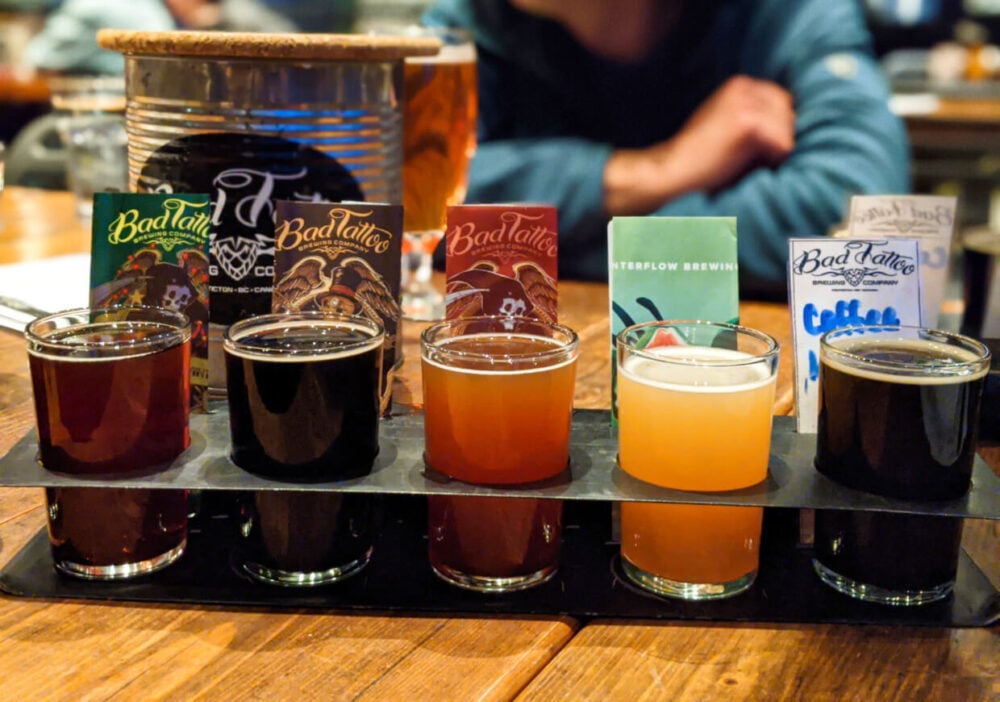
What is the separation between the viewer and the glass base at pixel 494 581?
3.16 ft

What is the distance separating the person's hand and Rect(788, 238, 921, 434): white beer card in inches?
75.9

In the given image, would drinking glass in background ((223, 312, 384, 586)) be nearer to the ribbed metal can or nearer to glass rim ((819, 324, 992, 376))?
the ribbed metal can

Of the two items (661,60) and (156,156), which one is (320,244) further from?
(661,60)

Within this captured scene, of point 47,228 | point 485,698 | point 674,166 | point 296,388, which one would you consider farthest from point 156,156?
point 674,166

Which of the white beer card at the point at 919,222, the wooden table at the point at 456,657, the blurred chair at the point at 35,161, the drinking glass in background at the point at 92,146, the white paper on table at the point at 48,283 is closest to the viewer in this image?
the wooden table at the point at 456,657

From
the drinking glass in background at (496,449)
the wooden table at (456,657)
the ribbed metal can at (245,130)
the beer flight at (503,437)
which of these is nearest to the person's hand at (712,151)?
the ribbed metal can at (245,130)

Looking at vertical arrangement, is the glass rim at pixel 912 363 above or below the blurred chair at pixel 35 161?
below

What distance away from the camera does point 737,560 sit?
962mm

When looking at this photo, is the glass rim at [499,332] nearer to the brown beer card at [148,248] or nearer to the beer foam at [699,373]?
the beer foam at [699,373]

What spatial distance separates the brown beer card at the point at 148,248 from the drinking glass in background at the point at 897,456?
2.24 ft

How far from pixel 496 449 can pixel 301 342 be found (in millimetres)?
225

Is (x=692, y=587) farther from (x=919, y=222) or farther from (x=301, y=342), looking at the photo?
(x=919, y=222)

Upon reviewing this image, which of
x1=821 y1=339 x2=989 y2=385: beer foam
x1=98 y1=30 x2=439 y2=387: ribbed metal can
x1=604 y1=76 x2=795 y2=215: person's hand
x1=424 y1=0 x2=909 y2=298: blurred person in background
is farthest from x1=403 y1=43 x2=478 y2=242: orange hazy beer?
x1=604 y1=76 x2=795 y2=215: person's hand

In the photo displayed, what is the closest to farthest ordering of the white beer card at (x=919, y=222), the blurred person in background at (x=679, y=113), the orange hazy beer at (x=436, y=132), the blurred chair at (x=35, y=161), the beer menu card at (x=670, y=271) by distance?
1. the beer menu card at (x=670, y=271)
2. the white beer card at (x=919, y=222)
3. the orange hazy beer at (x=436, y=132)
4. the blurred person in background at (x=679, y=113)
5. the blurred chair at (x=35, y=161)
